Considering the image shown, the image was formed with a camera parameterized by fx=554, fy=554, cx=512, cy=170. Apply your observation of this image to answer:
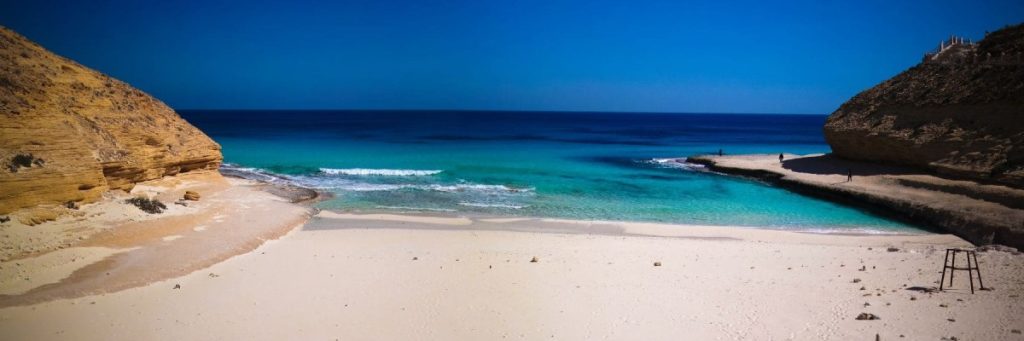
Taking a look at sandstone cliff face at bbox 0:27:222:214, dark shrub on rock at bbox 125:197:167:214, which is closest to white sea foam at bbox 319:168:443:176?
sandstone cliff face at bbox 0:27:222:214

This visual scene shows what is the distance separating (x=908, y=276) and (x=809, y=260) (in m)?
1.86

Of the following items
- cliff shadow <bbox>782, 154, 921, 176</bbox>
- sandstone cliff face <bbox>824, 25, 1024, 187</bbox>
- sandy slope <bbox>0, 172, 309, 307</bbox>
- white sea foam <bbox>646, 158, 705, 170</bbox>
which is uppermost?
sandstone cliff face <bbox>824, 25, 1024, 187</bbox>

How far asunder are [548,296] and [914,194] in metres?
16.3

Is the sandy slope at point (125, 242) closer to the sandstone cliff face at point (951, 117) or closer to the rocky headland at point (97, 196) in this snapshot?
the rocky headland at point (97, 196)

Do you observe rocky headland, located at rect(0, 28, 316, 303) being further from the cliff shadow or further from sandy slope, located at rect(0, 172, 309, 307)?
the cliff shadow

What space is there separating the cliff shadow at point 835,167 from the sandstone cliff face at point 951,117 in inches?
15.7

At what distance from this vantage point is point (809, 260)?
38.9 ft

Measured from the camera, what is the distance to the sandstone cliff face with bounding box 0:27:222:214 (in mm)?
11766

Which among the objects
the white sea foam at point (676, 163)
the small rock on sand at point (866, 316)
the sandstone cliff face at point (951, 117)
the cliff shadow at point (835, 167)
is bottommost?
the small rock on sand at point (866, 316)

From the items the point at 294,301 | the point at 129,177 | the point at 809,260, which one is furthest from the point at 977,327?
the point at 129,177

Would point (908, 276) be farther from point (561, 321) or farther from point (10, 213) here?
point (10, 213)

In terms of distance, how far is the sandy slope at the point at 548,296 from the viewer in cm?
780

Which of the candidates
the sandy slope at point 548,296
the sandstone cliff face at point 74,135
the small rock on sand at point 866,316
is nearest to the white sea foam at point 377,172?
the sandstone cliff face at point 74,135

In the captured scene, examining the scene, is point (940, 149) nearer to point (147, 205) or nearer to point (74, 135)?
point (147, 205)
